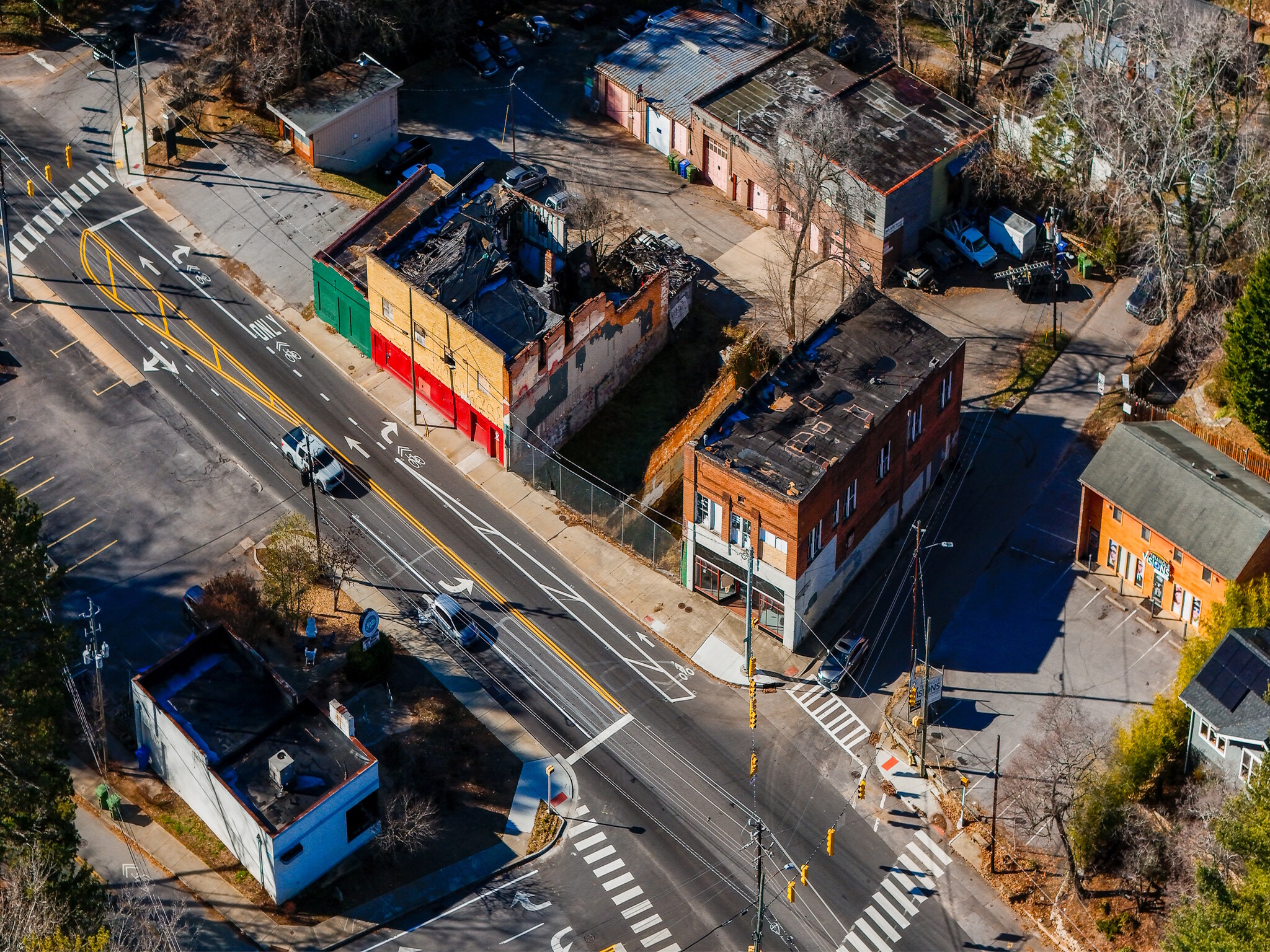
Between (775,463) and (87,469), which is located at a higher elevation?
(775,463)

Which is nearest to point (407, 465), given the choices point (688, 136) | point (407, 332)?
point (407, 332)

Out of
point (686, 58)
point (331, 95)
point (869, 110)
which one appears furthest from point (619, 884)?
point (686, 58)

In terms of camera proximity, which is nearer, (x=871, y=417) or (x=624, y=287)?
(x=871, y=417)

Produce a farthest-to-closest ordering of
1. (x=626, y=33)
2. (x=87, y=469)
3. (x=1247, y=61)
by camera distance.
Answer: (x=626, y=33) → (x=1247, y=61) → (x=87, y=469)

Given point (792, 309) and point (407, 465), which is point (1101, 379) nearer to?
point (792, 309)

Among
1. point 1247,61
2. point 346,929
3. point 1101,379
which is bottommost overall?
point 346,929

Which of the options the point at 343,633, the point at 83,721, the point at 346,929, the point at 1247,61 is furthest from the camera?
the point at 1247,61

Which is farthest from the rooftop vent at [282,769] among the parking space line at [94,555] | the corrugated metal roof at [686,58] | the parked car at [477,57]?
the parked car at [477,57]
